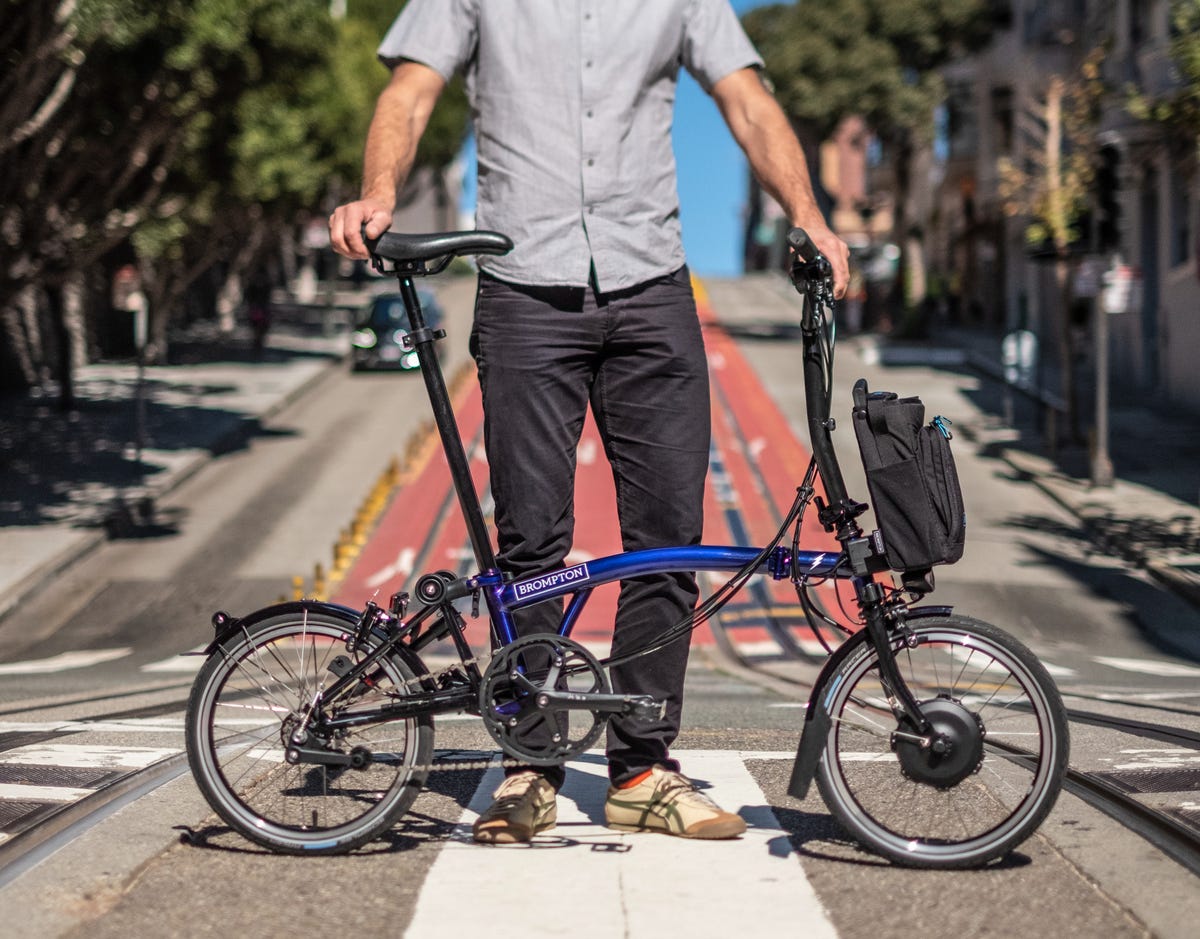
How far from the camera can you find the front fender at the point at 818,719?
12.8 ft

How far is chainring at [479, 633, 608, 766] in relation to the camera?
4.07 meters

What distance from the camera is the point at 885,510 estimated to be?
3.90 m

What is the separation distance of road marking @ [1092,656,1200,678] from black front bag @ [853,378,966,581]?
24.1 ft

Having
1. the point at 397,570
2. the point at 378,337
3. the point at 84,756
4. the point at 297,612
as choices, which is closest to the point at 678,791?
the point at 297,612

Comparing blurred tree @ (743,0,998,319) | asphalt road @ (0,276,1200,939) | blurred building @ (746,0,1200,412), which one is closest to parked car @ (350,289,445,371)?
blurred tree @ (743,0,998,319)

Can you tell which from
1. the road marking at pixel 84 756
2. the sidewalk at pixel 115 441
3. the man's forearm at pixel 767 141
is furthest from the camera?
the sidewalk at pixel 115 441

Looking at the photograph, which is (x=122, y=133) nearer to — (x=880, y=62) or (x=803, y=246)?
(x=803, y=246)

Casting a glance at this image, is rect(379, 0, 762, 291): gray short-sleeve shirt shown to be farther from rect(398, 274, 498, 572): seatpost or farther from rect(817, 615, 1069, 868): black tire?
rect(817, 615, 1069, 868): black tire

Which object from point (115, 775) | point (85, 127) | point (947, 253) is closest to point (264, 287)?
point (85, 127)

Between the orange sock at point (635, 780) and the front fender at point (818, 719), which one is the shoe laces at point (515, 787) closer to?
the orange sock at point (635, 780)

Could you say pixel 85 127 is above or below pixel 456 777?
above

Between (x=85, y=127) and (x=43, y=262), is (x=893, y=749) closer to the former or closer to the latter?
(x=43, y=262)

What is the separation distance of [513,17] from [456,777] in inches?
79.5

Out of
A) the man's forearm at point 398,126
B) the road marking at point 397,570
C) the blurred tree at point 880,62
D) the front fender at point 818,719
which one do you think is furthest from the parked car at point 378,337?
the front fender at point 818,719
